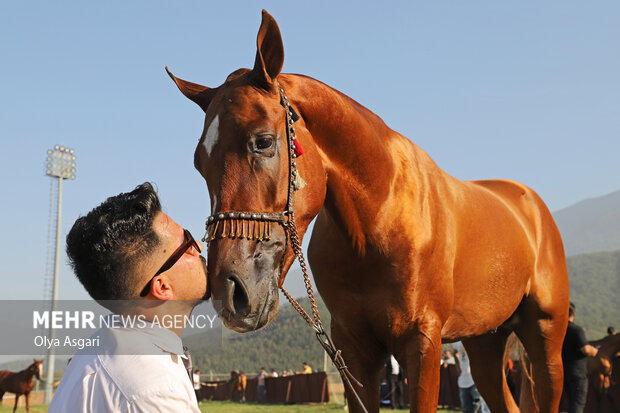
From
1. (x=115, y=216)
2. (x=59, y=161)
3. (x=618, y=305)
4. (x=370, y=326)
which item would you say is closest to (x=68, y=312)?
(x=115, y=216)

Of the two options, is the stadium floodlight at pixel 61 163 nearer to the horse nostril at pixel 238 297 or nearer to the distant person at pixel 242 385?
the distant person at pixel 242 385

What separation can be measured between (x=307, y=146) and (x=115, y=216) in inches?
65.4

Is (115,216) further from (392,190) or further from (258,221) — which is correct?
(392,190)

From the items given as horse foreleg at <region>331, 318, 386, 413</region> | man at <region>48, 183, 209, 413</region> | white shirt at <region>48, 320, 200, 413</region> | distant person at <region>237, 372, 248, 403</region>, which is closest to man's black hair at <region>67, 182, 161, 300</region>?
man at <region>48, 183, 209, 413</region>

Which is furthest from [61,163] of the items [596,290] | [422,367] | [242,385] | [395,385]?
[596,290]

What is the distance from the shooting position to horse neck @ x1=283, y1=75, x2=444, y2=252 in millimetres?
3299

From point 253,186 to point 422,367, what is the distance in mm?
1473

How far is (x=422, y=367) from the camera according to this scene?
3.34 meters

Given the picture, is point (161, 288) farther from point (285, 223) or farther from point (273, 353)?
point (273, 353)

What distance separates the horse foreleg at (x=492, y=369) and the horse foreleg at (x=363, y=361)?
2056mm

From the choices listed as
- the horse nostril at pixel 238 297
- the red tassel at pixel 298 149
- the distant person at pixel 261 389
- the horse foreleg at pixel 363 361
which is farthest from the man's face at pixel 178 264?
the distant person at pixel 261 389

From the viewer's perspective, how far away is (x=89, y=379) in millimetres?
1482

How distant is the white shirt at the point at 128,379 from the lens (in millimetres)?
1399

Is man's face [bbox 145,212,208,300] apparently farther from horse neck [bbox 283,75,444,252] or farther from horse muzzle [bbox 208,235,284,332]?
horse neck [bbox 283,75,444,252]
